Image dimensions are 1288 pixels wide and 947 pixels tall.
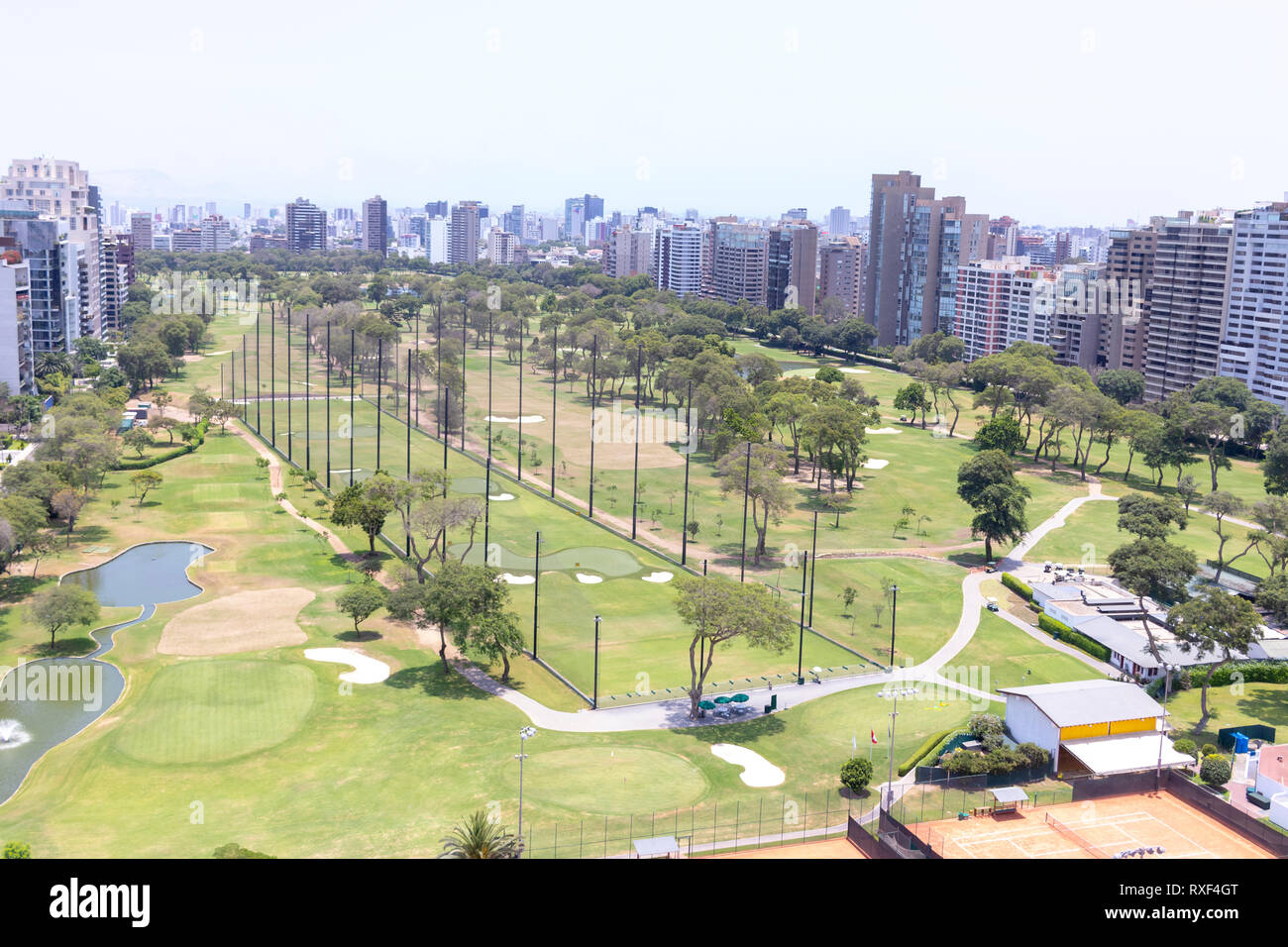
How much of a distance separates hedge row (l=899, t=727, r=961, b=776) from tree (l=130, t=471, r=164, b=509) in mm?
73861

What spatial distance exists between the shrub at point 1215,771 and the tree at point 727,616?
2016 centimetres

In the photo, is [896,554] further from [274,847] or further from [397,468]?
[274,847]

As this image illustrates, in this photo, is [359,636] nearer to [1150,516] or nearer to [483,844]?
[483,844]

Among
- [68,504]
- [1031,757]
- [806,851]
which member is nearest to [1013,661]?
[1031,757]

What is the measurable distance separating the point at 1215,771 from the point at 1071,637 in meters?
19.7

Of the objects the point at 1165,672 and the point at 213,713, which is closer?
the point at 213,713

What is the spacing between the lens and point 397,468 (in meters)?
108

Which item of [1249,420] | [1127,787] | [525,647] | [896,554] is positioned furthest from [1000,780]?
[1249,420]

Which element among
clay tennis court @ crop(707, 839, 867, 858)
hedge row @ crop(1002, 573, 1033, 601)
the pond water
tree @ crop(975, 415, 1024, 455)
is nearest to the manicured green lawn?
hedge row @ crop(1002, 573, 1033, 601)

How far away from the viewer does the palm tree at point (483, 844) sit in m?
37.4

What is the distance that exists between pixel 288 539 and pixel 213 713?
105ft

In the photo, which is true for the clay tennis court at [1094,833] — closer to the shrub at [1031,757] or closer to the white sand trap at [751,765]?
the shrub at [1031,757]

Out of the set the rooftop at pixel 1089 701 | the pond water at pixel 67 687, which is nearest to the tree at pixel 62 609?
the pond water at pixel 67 687

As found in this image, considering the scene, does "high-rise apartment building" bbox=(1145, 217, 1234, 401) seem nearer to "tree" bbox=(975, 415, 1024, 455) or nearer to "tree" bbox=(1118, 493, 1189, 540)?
"tree" bbox=(975, 415, 1024, 455)
